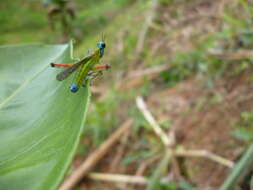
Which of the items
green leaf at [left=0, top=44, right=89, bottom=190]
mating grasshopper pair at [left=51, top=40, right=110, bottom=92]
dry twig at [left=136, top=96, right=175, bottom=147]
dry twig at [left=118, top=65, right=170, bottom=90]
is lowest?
green leaf at [left=0, top=44, right=89, bottom=190]

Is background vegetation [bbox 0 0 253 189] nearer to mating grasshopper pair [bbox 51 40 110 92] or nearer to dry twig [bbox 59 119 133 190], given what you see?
dry twig [bbox 59 119 133 190]

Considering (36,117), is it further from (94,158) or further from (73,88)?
(94,158)

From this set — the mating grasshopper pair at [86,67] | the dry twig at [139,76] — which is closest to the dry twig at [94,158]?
the dry twig at [139,76]

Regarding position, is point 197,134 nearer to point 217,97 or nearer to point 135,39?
point 217,97

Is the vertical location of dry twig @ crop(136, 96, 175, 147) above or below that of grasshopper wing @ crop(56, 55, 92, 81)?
above

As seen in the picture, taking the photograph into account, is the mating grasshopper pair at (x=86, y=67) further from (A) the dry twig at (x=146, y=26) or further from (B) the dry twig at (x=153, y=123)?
(A) the dry twig at (x=146, y=26)

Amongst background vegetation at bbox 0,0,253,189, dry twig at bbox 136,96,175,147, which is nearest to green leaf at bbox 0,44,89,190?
background vegetation at bbox 0,0,253,189
